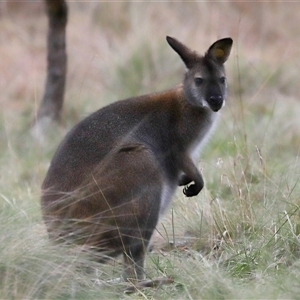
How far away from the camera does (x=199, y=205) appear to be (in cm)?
572

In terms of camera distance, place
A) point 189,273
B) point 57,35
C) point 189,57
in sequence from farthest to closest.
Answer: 1. point 57,35
2. point 189,57
3. point 189,273

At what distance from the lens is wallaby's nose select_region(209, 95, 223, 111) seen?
5180 millimetres

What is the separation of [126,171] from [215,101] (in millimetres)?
898

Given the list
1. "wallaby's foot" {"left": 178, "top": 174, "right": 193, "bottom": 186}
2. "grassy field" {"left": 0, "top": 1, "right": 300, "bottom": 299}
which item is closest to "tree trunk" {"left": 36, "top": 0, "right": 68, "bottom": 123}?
"grassy field" {"left": 0, "top": 1, "right": 300, "bottom": 299}

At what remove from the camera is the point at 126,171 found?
15.1 ft

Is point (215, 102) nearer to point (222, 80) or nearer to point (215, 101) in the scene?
point (215, 101)

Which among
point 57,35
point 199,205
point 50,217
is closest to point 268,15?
point 57,35

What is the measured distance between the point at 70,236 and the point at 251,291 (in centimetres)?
116

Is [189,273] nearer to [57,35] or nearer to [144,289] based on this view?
[144,289]

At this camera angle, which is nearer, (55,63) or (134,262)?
(134,262)

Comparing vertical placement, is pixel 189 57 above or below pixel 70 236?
above

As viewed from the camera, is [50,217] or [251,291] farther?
[50,217]

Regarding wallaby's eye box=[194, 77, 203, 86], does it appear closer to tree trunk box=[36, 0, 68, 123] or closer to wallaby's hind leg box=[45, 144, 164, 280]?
wallaby's hind leg box=[45, 144, 164, 280]

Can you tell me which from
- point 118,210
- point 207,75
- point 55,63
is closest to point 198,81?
point 207,75
